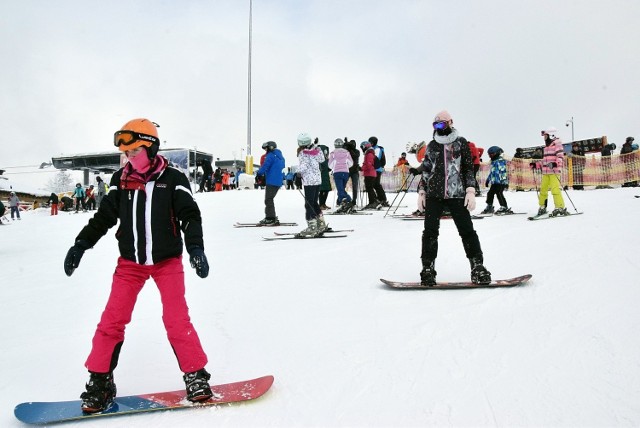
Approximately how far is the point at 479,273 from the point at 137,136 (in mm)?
3315

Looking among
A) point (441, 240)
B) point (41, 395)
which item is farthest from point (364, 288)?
point (441, 240)

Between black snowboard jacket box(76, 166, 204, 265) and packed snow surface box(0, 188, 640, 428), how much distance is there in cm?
82

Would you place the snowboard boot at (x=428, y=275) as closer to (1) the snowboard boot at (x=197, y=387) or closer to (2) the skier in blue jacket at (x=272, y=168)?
(1) the snowboard boot at (x=197, y=387)

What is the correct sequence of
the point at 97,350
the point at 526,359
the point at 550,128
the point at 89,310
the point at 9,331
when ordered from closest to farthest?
the point at 97,350, the point at 526,359, the point at 9,331, the point at 89,310, the point at 550,128

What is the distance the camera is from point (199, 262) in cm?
244

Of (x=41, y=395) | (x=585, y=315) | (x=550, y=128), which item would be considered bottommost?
(x=41, y=395)

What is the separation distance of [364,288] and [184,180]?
2.60m

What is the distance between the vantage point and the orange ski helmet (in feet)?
8.33

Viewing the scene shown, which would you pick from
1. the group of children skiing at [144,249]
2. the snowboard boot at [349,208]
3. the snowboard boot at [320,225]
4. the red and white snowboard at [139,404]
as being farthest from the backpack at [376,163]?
the red and white snowboard at [139,404]

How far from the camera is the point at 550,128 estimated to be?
928 cm

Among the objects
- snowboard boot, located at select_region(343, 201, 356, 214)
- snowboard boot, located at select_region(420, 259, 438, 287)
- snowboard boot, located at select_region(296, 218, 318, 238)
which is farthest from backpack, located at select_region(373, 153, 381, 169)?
snowboard boot, located at select_region(420, 259, 438, 287)

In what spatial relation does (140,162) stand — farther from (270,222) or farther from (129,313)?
(270,222)

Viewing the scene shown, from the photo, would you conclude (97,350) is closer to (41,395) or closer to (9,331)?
(41,395)

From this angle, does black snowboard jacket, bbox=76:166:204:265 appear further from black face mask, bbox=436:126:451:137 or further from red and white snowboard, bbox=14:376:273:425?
black face mask, bbox=436:126:451:137
